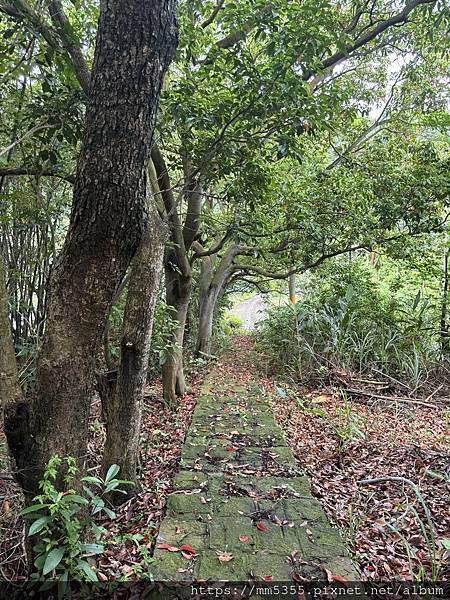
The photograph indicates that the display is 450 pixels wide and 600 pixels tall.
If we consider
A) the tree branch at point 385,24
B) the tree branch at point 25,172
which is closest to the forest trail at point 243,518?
the tree branch at point 25,172

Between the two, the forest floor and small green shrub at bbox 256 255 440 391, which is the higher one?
small green shrub at bbox 256 255 440 391

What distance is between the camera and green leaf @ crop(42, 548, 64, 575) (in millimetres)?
1491

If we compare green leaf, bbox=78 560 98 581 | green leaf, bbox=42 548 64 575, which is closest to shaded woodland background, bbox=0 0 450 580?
green leaf, bbox=78 560 98 581

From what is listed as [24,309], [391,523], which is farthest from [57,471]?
[24,309]

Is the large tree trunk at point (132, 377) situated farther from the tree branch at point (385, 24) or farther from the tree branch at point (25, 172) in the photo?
the tree branch at point (385, 24)

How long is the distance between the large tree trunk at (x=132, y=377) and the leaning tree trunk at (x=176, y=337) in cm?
183

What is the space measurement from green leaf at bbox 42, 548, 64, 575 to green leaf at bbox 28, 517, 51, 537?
0.11 m

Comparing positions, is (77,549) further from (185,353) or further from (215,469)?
(185,353)

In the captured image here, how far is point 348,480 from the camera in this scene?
2.83 meters

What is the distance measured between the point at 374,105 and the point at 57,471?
7.25 m

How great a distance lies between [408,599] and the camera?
1.73 metres

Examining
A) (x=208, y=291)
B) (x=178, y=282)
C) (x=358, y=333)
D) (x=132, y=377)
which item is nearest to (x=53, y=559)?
(x=132, y=377)

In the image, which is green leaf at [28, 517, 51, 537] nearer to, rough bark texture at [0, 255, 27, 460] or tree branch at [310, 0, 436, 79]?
rough bark texture at [0, 255, 27, 460]

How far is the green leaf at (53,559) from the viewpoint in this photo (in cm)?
149
